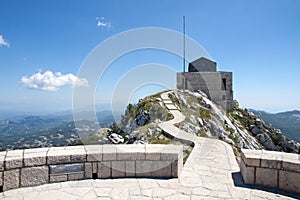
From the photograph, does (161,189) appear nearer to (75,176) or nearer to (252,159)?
(75,176)

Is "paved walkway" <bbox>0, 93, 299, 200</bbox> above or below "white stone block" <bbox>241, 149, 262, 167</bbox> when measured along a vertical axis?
below

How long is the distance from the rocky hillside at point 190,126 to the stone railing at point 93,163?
563cm

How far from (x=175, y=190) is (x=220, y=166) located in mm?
1961

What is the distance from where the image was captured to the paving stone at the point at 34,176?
4.18 metres

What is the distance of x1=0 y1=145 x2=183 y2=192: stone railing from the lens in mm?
4238

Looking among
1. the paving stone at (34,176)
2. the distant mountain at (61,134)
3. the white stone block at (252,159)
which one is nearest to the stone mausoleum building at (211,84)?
the distant mountain at (61,134)

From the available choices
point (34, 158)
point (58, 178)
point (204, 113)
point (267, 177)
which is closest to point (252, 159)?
point (267, 177)

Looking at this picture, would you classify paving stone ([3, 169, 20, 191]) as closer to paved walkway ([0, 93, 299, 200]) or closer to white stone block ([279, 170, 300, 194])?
paved walkway ([0, 93, 299, 200])

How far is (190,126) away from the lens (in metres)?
14.2

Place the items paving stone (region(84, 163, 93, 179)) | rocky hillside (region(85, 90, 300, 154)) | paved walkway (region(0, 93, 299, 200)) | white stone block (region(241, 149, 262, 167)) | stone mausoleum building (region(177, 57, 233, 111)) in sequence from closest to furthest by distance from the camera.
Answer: paved walkway (region(0, 93, 299, 200)) < white stone block (region(241, 149, 262, 167)) < paving stone (region(84, 163, 93, 179)) < rocky hillside (region(85, 90, 300, 154)) < stone mausoleum building (region(177, 57, 233, 111))

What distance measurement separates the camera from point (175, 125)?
1386cm

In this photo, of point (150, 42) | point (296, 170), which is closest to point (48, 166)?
point (296, 170)

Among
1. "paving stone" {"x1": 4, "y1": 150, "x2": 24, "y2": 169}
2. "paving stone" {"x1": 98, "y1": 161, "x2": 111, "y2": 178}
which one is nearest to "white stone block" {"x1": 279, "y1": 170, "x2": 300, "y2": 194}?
"paving stone" {"x1": 98, "y1": 161, "x2": 111, "y2": 178}

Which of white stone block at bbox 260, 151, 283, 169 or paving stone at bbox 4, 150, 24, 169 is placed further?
white stone block at bbox 260, 151, 283, 169
